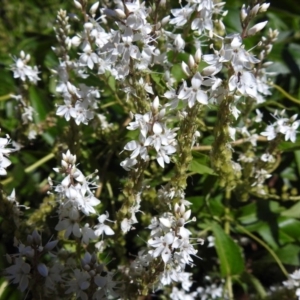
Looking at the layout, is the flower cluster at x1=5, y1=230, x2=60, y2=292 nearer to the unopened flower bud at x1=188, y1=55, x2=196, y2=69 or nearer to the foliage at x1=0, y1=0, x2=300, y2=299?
the foliage at x1=0, y1=0, x2=300, y2=299

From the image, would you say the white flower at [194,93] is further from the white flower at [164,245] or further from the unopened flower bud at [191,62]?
the white flower at [164,245]

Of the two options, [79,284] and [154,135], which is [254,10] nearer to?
[154,135]

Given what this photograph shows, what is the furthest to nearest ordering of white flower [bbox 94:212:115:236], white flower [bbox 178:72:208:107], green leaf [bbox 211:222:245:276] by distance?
green leaf [bbox 211:222:245:276]
white flower [bbox 94:212:115:236]
white flower [bbox 178:72:208:107]

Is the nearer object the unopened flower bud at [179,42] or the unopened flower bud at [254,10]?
the unopened flower bud at [254,10]

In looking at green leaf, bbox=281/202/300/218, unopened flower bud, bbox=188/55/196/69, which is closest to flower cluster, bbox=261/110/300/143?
green leaf, bbox=281/202/300/218

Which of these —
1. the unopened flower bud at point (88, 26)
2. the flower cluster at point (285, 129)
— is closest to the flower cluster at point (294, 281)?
the flower cluster at point (285, 129)

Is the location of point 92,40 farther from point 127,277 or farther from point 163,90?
point 127,277

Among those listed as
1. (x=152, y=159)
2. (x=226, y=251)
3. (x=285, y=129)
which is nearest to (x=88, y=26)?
(x=152, y=159)

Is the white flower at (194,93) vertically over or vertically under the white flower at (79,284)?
over

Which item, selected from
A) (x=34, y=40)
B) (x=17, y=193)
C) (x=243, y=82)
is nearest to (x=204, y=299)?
(x=17, y=193)
